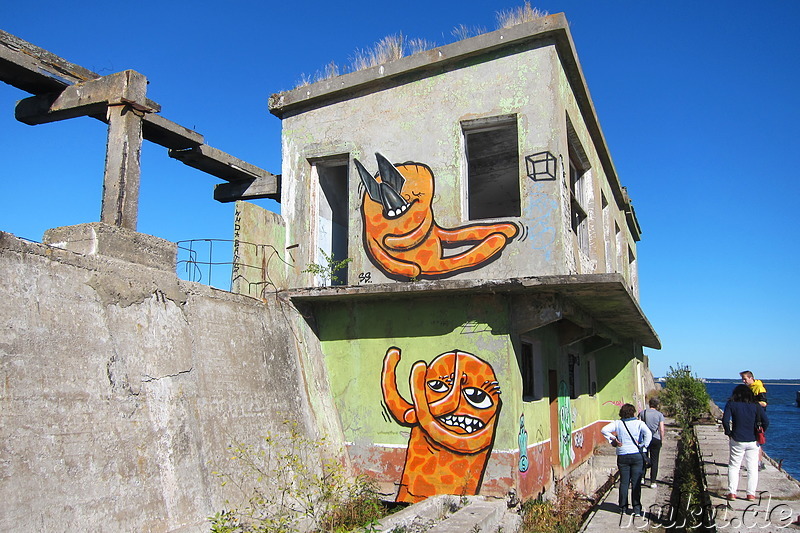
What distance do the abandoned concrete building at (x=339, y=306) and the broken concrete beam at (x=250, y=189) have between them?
0.14ft

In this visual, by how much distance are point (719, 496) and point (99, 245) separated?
9.14 metres

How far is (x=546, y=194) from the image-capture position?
8.99 meters

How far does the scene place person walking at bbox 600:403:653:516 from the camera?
28.1ft

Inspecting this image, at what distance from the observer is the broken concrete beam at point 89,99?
8180 millimetres

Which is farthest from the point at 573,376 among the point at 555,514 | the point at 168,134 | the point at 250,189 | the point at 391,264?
the point at 168,134

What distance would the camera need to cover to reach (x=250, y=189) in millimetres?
12047

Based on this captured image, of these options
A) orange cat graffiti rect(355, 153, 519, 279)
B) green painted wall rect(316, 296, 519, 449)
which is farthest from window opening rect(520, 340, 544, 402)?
orange cat graffiti rect(355, 153, 519, 279)

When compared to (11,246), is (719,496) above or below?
below

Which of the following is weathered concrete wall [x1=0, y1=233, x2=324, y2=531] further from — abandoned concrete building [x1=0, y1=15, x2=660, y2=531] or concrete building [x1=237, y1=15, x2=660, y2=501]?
concrete building [x1=237, y1=15, x2=660, y2=501]

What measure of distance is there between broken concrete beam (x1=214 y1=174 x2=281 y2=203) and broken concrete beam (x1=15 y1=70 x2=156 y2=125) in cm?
337

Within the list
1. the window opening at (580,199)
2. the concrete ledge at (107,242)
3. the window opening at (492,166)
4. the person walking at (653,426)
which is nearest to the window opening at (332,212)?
the window opening at (492,166)

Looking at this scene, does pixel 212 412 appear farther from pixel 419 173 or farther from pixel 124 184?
pixel 419 173

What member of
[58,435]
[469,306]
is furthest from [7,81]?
[469,306]

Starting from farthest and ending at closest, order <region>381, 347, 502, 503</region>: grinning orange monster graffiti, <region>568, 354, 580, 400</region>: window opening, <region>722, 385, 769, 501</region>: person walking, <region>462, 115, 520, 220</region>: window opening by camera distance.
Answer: <region>568, 354, 580, 400</region>: window opening
<region>462, 115, 520, 220</region>: window opening
<region>381, 347, 502, 503</region>: grinning orange monster graffiti
<region>722, 385, 769, 501</region>: person walking
